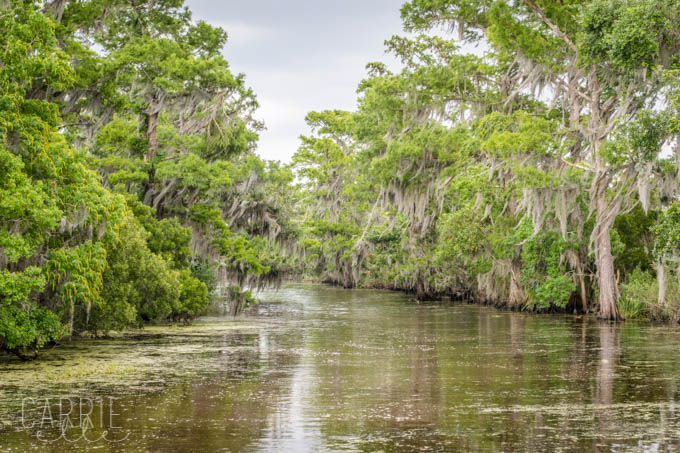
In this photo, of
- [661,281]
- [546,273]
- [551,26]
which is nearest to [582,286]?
[546,273]

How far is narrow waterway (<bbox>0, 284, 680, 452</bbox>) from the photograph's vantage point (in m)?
7.81

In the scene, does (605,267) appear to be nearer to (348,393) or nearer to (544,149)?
(544,149)

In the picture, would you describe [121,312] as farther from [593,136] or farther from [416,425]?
[593,136]

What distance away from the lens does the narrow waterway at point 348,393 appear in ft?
25.6

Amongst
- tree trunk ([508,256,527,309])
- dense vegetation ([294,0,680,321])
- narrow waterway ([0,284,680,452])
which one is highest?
dense vegetation ([294,0,680,321])

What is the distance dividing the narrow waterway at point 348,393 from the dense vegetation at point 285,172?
2025mm

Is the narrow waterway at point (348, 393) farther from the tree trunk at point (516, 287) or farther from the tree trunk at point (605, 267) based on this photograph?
the tree trunk at point (516, 287)

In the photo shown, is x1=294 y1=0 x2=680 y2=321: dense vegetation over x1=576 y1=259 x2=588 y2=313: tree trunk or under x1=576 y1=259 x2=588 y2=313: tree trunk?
over

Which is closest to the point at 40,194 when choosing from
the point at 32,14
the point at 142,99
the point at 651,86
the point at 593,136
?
the point at 32,14

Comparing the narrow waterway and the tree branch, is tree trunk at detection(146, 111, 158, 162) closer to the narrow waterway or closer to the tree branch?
the narrow waterway

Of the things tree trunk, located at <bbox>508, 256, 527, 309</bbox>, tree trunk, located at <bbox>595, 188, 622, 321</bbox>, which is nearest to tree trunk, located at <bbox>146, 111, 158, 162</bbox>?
tree trunk, located at <bbox>595, 188, 622, 321</bbox>

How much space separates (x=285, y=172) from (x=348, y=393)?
23676mm

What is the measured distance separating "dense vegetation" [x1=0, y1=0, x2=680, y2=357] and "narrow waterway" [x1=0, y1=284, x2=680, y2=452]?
2.03m

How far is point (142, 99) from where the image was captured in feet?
77.6
